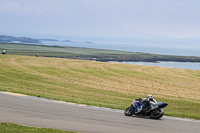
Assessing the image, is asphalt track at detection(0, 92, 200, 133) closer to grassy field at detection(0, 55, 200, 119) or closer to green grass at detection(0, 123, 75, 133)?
green grass at detection(0, 123, 75, 133)

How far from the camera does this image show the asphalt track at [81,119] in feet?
49.9

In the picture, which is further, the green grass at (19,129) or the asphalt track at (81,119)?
the asphalt track at (81,119)

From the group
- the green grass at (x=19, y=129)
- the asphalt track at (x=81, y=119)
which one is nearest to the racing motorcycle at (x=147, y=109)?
the asphalt track at (x=81, y=119)

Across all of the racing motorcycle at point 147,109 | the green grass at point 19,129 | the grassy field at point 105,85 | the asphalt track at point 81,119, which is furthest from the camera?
the grassy field at point 105,85

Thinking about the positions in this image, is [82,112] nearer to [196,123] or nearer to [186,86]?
[196,123]

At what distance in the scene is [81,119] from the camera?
1709cm

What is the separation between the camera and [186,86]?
42.9 meters

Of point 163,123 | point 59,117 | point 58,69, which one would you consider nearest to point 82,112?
point 59,117

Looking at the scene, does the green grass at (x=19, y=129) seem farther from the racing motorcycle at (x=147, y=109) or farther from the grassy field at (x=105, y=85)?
the grassy field at (x=105, y=85)

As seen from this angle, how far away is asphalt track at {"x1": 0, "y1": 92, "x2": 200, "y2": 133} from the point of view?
15203 millimetres

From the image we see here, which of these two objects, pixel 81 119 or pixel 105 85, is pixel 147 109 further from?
pixel 105 85

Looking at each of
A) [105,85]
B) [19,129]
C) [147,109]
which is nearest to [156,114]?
[147,109]

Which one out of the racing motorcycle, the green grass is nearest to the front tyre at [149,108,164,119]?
the racing motorcycle

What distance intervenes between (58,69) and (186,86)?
68.5ft
